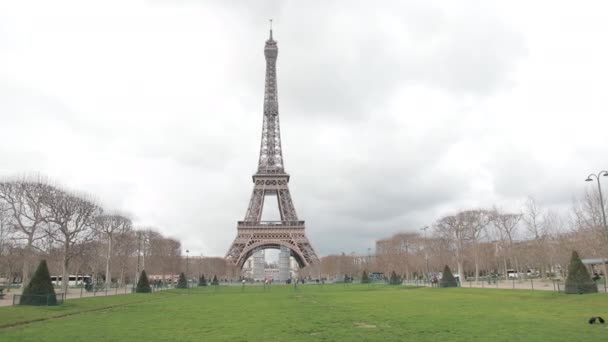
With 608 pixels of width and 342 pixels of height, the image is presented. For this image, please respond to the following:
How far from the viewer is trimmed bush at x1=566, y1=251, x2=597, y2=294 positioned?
32.4 m

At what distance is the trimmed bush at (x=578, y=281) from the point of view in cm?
3241

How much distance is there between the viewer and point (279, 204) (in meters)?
91.2

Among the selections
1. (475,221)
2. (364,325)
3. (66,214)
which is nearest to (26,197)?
(66,214)

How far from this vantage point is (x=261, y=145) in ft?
319

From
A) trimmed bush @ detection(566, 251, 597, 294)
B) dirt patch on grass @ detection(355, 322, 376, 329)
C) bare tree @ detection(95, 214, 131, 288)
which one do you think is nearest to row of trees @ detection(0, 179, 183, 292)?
bare tree @ detection(95, 214, 131, 288)

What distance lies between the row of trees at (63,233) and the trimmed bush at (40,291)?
45.2 ft

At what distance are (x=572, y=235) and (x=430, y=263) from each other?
32.8 metres

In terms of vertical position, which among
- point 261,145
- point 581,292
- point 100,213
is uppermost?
point 261,145

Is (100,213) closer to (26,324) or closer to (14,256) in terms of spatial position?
(14,256)

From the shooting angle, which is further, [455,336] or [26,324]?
[26,324]

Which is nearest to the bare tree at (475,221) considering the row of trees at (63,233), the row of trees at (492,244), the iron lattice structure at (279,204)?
the row of trees at (492,244)

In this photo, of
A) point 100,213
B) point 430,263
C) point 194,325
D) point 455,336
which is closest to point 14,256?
point 100,213

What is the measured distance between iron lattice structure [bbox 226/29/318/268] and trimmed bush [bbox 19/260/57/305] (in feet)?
170

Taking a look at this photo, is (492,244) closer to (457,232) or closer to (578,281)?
(457,232)
